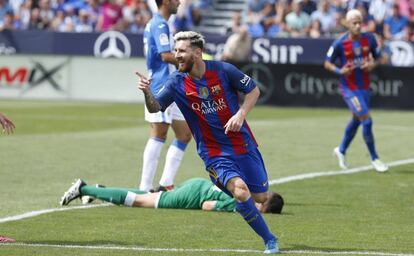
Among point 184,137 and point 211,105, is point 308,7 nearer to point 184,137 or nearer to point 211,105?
point 184,137

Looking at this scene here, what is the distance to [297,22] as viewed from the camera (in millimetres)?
31844

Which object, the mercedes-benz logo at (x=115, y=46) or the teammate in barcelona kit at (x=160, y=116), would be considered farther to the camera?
the mercedes-benz logo at (x=115, y=46)

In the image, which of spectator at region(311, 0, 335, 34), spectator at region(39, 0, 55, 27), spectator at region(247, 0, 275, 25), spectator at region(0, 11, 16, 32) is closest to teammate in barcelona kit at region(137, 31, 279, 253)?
spectator at region(311, 0, 335, 34)

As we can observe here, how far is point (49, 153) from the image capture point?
17516 mm

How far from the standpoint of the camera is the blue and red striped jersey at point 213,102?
9438mm

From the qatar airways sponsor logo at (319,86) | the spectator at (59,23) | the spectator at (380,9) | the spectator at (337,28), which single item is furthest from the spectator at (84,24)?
the spectator at (380,9)

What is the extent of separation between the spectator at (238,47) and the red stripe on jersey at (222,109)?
1982 cm

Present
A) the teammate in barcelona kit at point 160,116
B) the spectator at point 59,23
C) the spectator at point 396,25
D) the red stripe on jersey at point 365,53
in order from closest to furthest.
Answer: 1. the teammate in barcelona kit at point 160,116
2. the red stripe on jersey at point 365,53
3. the spectator at point 396,25
4. the spectator at point 59,23

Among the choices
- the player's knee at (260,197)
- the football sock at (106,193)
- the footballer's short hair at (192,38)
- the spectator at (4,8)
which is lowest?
the spectator at (4,8)

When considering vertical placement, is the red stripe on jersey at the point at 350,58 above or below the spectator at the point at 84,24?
above

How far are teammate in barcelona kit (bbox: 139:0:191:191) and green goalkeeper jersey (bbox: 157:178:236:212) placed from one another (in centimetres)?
84

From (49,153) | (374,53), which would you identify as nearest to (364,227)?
(374,53)

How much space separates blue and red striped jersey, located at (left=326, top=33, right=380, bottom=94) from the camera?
16.2 m

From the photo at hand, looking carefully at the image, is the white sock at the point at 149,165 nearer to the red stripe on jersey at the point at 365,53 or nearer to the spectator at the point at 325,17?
the red stripe on jersey at the point at 365,53
